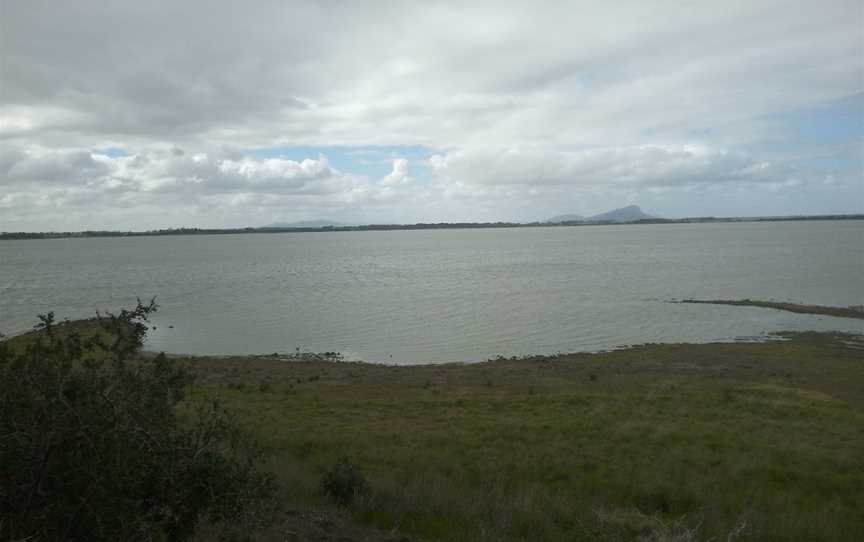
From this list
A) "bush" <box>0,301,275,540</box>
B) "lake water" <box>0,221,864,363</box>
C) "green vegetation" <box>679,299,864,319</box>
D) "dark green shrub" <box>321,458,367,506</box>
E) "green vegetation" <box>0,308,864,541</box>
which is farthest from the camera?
"green vegetation" <box>679,299,864,319</box>

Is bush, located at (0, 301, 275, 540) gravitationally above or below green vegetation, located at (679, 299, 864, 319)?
above

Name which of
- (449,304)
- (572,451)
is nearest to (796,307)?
(449,304)

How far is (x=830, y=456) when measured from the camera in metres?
15.3

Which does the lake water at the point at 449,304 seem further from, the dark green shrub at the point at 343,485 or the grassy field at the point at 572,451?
the dark green shrub at the point at 343,485

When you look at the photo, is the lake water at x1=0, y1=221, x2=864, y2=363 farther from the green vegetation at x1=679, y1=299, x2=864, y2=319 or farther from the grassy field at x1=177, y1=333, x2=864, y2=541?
the grassy field at x1=177, y1=333, x2=864, y2=541

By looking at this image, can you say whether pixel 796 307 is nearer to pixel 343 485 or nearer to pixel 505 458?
pixel 505 458

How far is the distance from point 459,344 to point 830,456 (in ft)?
98.9

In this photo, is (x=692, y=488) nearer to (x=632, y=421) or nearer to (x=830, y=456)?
(x=830, y=456)

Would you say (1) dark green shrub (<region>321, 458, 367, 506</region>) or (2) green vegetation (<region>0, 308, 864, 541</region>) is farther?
(1) dark green shrub (<region>321, 458, 367, 506</region>)

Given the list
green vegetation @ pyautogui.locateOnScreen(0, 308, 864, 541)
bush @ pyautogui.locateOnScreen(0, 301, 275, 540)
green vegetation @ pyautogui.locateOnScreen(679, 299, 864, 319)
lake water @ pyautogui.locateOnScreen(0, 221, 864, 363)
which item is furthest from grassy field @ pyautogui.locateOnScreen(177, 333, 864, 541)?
green vegetation @ pyautogui.locateOnScreen(679, 299, 864, 319)

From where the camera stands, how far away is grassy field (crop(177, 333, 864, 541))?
9.84 m

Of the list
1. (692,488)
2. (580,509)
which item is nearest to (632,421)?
(692,488)

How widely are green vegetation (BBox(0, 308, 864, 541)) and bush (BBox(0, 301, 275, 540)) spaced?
0.02 meters

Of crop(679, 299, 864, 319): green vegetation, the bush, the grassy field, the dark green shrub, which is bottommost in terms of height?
crop(679, 299, 864, 319): green vegetation
